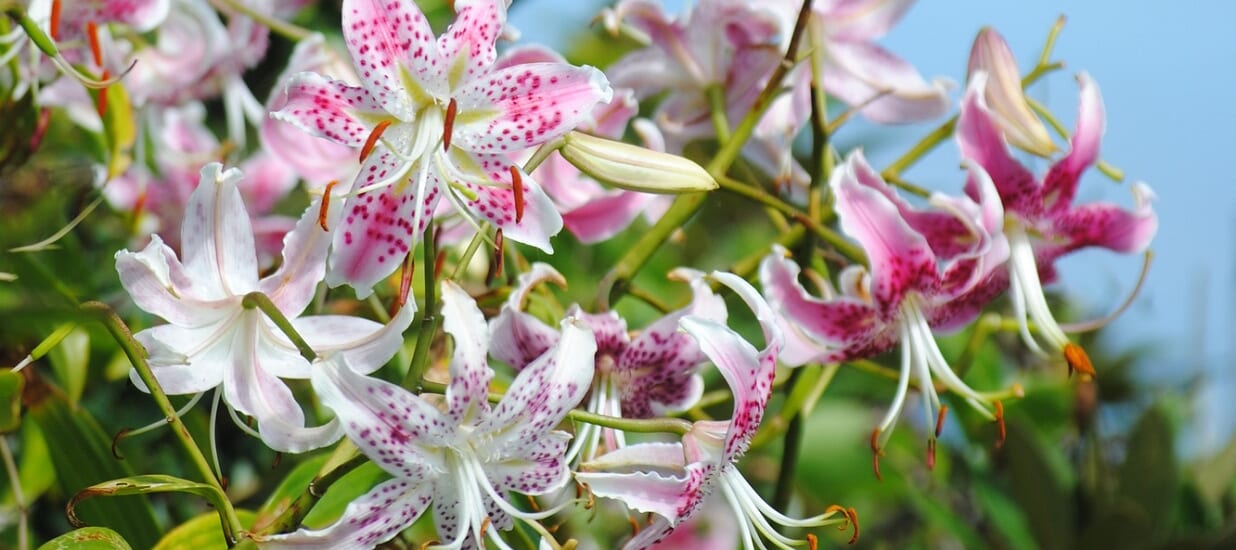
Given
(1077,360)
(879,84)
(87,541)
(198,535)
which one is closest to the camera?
(87,541)

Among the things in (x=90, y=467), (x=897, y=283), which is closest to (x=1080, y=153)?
(x=897, y=283)

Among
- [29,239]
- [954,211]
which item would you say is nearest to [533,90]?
[954,211]

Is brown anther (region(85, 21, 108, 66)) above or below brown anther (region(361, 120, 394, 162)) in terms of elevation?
below

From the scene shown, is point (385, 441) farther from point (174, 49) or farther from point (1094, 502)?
point (1094, 502)

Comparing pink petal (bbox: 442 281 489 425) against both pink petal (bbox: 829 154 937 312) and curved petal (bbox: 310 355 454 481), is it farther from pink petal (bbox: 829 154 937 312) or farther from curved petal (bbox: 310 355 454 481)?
pink petal (bbox: 829 154 937 312)

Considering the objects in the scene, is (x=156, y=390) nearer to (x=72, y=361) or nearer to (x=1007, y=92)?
(x=72, y=361)

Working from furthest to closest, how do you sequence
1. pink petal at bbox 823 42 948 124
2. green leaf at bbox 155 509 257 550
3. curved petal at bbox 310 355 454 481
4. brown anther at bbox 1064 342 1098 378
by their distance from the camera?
pink petal at bbox 823 42 948 124 → brown anther at bbox 1064 342 1098 378 → green leaf at bbox 155 509 257 550 → curved petal at bbox 310 355 454 481

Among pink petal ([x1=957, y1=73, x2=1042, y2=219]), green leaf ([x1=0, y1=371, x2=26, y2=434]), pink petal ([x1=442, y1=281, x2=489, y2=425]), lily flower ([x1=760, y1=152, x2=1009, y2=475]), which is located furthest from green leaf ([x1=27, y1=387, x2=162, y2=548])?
pink petal ([x1=957, y1=73, x2=1042, y2=219])
